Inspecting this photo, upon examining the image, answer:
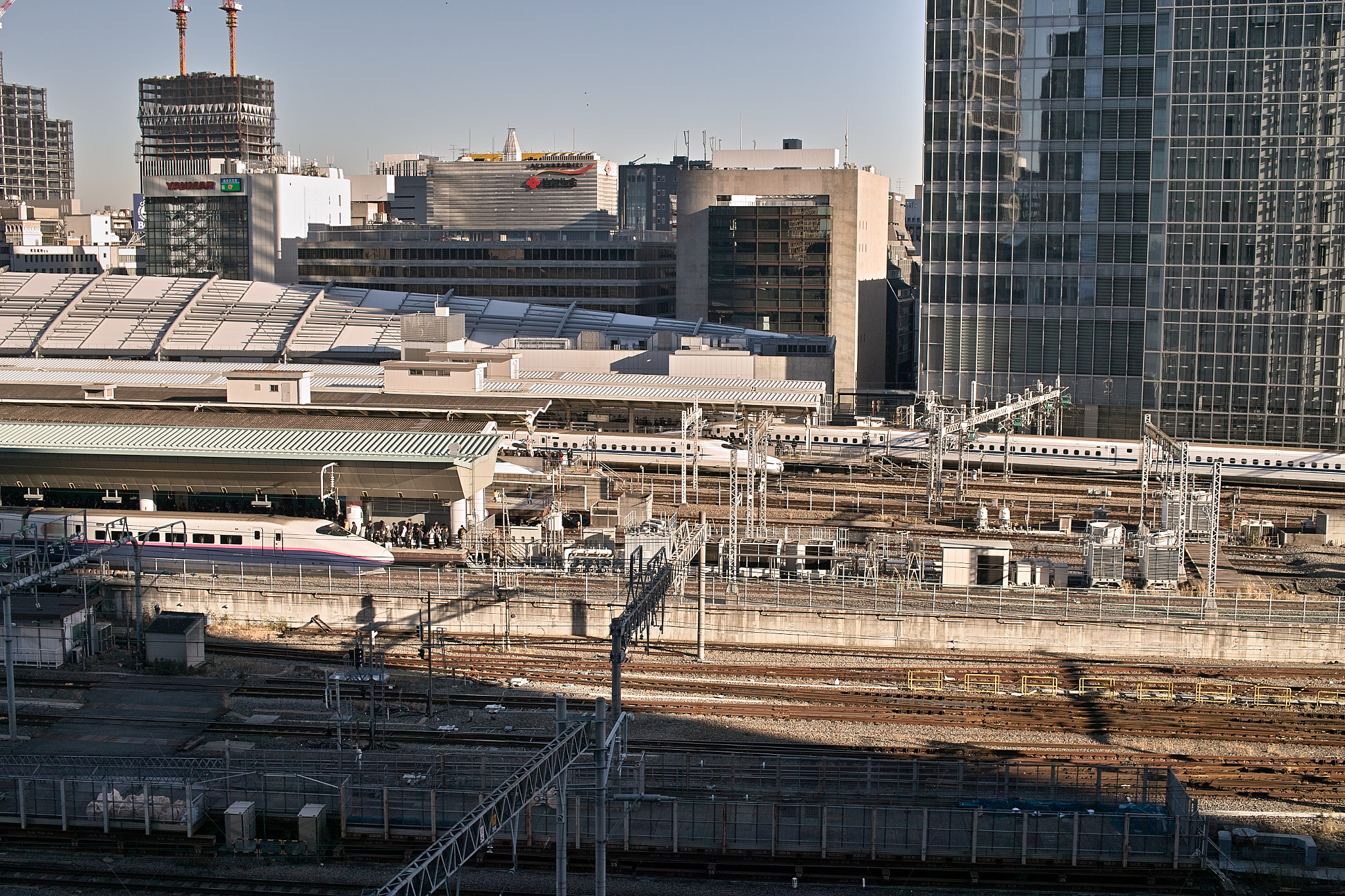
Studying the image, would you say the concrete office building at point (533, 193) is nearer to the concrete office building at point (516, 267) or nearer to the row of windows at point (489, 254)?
the concrete office building at point (516, 267)

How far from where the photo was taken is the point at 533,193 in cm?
A: 12050

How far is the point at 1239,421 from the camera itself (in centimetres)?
5734

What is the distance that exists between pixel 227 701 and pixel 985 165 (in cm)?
4061

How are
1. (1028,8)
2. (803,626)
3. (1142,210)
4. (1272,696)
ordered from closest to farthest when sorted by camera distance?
(1272,696) < (803,626) < (1142,210) < (1028,8)

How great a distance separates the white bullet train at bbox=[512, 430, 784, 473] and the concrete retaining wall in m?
18.9

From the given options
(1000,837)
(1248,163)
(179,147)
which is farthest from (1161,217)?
(179,147)

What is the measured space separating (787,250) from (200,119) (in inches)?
4555

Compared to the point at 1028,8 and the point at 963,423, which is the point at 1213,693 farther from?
the point at 1028,8

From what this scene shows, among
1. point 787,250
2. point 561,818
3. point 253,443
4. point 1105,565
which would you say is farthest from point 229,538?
point 787,250

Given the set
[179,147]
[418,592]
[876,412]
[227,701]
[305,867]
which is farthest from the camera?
[179,147]

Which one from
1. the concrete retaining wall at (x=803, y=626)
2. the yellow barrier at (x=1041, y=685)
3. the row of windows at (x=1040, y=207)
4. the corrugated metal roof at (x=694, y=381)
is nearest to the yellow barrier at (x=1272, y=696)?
the concrete retaining wall at (x=803, y=626)

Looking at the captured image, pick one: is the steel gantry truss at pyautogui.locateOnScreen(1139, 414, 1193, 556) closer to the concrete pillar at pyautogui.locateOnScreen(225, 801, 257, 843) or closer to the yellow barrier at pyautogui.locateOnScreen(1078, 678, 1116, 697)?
the yellow barrier at pyautogui.locateOnScreen(1078, 678, 1116, 697)

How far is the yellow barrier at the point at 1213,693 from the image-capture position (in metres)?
30.2

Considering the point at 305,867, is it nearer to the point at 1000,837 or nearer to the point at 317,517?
the point at 1000,837
